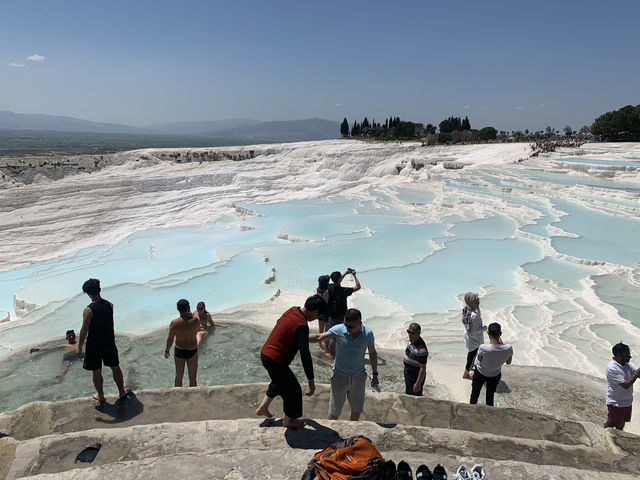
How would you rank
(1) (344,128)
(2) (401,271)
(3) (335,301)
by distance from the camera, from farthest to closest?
1. (1) (344,128)
2. (2) (401,271)
3. (3) (335,301)

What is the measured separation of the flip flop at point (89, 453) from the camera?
8.62ft

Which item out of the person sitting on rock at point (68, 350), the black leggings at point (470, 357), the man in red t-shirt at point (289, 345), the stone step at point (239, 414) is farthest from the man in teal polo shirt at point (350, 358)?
the person sitting on rock at point (68, 350)

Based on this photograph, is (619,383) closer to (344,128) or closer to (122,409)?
(122,409)

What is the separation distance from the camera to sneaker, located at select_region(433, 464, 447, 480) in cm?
215

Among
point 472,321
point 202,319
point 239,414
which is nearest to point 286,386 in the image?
point 239,414

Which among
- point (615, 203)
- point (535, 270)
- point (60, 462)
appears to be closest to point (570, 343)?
point (535, 270)

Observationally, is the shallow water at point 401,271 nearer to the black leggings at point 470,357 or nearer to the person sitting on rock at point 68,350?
the person sitting on rock at point 68,350

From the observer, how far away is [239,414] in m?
3.31

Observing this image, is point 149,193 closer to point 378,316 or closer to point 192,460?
point 378,316

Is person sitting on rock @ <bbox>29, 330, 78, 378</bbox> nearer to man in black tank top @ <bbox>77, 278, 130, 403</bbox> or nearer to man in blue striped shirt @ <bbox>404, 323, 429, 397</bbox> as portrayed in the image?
man in black tank top @ <bbox>77, 278, 130, 403</bbox>

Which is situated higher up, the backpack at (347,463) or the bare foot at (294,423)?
the backpack at (347,463)

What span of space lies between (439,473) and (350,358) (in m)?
0.88

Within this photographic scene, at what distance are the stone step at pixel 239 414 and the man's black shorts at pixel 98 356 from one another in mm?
359

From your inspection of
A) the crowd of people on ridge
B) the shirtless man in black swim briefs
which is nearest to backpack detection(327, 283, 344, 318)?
the crowd of people on ridge
